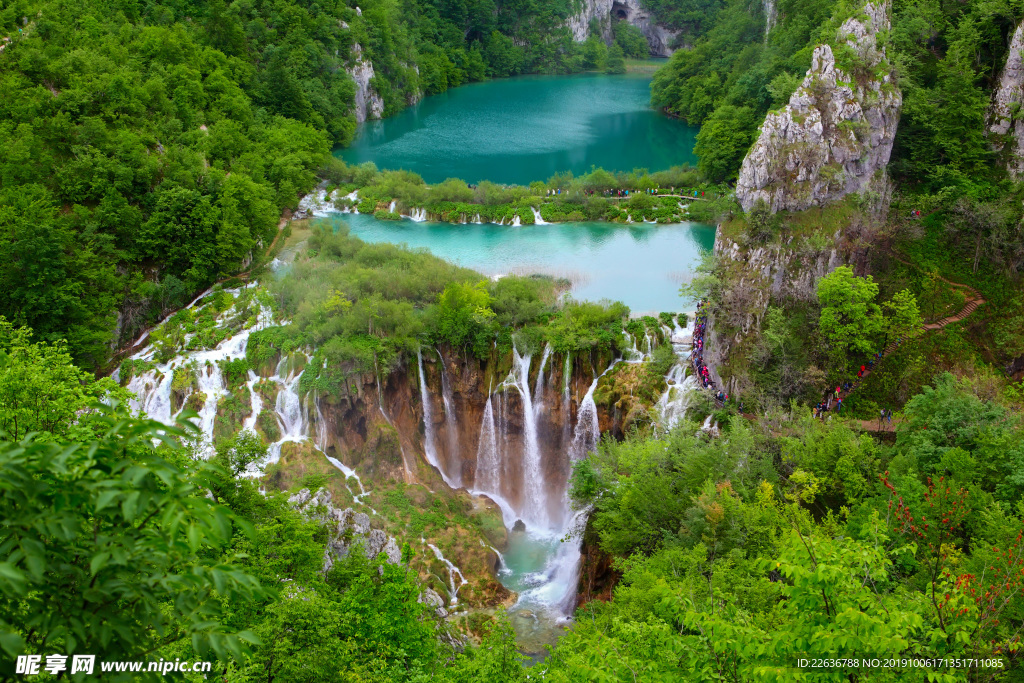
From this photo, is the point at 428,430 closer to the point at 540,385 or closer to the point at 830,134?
the point at 540,385

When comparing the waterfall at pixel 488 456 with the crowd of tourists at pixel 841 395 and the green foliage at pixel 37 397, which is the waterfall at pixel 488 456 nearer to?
the crowd of tourists at pixel 841 395

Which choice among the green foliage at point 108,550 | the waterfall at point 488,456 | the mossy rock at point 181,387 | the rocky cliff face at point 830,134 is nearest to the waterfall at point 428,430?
the waterfall at point 488,456

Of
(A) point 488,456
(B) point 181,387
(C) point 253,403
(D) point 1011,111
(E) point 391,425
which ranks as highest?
(D) point 1011,111

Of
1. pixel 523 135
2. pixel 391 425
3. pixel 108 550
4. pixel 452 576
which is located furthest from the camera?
pixel 523 135

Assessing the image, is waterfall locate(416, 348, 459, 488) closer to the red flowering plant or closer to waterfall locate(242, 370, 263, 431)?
waterfall locate(242, 370, 263, 431)

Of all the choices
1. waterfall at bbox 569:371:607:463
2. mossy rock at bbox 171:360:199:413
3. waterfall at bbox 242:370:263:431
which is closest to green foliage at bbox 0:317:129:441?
waterfall at bbox 242:370:263:431

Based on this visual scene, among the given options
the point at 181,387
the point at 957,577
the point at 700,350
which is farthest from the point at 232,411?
the point at 957,577
